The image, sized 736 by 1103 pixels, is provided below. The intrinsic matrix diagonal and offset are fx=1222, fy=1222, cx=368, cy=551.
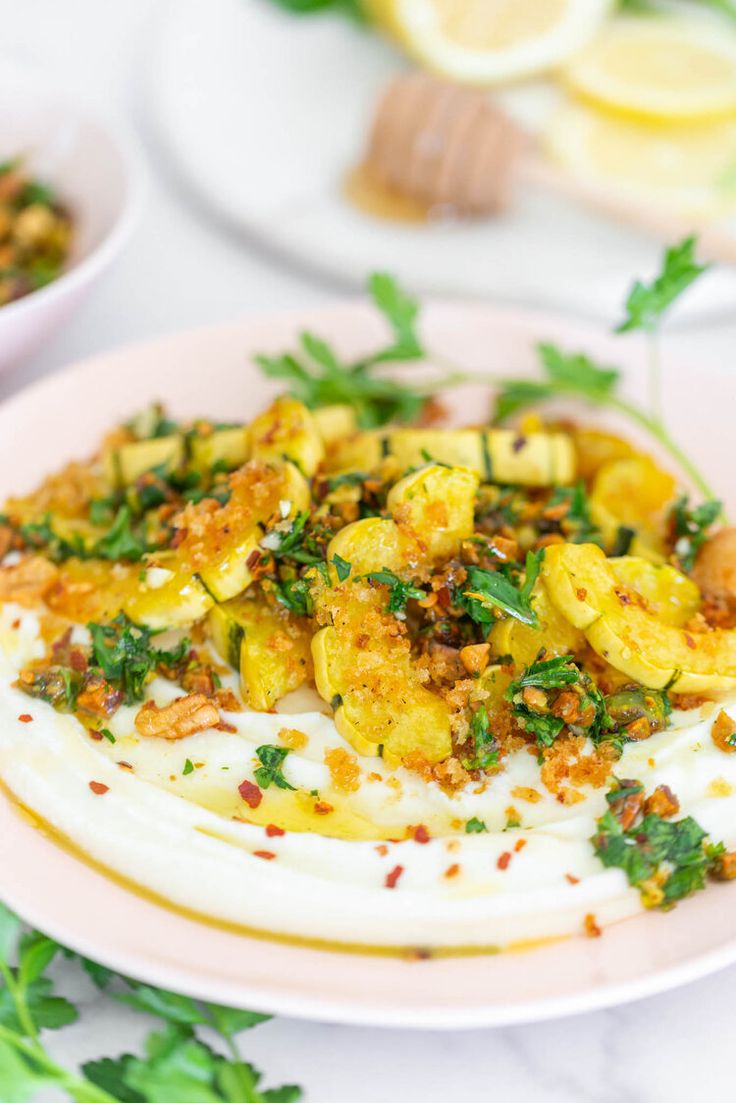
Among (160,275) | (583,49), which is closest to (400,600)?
(160,275)

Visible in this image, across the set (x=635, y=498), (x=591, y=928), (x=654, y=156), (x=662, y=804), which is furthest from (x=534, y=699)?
(x=654, y=156)

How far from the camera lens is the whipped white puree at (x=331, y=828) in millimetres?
1881

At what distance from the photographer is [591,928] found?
1.88 meters

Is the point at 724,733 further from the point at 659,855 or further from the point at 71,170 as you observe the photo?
the point at 71,170

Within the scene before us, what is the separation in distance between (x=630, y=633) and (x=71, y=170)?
7.95 feet

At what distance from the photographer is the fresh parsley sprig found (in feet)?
5.86

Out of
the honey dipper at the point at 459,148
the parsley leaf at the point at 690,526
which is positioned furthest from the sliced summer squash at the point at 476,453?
the honey dipper at the point at 459,148

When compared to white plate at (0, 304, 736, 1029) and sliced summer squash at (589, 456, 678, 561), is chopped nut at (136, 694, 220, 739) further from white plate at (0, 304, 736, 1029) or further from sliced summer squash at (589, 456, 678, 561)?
sliced summer squash at (589, 456, 678, 561)

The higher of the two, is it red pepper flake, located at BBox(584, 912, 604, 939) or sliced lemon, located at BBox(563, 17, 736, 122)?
sliced lemon, located at BBox(563, 17, 736, 122)

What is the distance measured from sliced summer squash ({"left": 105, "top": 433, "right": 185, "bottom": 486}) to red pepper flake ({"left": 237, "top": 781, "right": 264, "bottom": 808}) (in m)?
0.84

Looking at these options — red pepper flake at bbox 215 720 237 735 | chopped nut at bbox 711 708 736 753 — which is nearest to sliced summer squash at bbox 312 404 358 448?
red pepper flake at bbox 215 720 237 735

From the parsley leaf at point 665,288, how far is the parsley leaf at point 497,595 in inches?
30.1

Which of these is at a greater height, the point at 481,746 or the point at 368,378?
the point at 368,378

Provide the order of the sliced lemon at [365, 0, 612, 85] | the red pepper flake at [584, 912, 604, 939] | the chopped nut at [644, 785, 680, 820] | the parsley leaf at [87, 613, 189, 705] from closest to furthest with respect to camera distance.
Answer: the red pepper flake at [584, 912, 604, 939] → the chopped nut at [644, 785, 680, 820] → the parsley leaf at [87, 613, 189, 705] → the sliced lemon at [365, 0, 612, 85]
